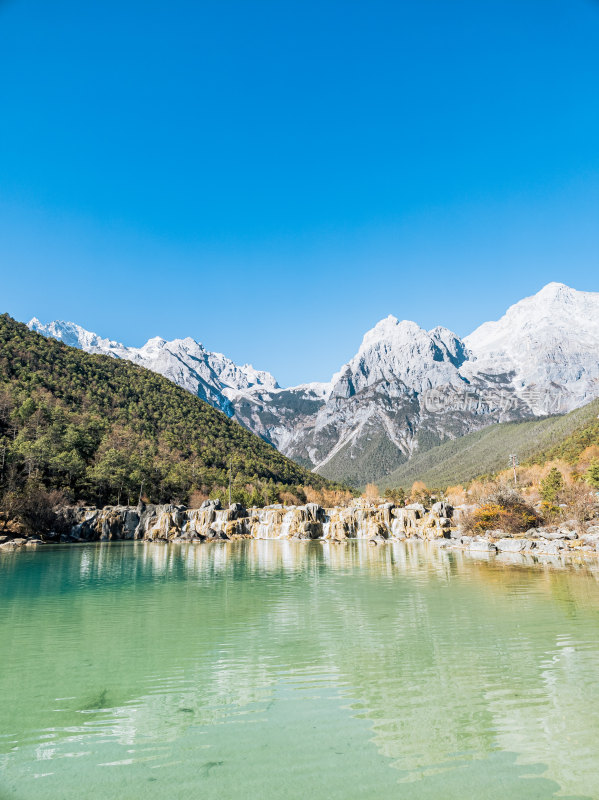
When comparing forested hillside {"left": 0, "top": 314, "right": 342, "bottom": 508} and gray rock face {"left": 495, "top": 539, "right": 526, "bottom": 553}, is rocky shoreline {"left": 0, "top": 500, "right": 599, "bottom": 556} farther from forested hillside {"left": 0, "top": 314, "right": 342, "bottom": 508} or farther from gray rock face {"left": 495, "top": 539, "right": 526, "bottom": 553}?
forested hillside {"left": 0, "top": 314, "right": 342, "bottom": 508}

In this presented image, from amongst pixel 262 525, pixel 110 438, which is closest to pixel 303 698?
pixel 262 525

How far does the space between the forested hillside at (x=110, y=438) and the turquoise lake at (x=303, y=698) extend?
53873 millimetres

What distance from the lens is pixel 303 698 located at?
9000 millimetres

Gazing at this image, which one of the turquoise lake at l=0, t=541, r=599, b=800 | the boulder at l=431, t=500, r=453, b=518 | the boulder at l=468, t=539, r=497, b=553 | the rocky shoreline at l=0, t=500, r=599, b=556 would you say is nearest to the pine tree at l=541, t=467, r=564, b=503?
the rocky shoreline at l=0, t=500, r=599, b=556

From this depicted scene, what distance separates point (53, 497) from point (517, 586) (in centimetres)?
6170

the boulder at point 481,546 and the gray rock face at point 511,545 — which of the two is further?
the boulder at point 481,546

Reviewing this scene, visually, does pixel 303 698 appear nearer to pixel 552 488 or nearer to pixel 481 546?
pixel 481 546

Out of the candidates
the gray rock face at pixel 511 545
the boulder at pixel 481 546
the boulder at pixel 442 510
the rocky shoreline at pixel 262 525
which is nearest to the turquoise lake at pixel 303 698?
the gray rock face at pixel 511 545

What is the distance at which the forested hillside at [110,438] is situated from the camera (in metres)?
72.9

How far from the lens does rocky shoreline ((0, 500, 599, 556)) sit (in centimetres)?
5781

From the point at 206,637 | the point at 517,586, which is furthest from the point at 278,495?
the point at 206,637

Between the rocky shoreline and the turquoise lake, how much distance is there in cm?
3643

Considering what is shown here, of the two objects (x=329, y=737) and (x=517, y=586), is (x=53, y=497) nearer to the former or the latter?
(x=517, y=586)

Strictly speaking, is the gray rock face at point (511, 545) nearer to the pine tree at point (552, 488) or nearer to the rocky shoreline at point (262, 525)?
the rocky shoreline at point (262, 525)
